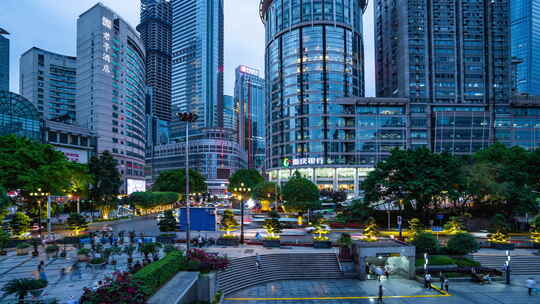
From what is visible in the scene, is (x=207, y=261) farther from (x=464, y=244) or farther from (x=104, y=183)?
(x=104, y=183)

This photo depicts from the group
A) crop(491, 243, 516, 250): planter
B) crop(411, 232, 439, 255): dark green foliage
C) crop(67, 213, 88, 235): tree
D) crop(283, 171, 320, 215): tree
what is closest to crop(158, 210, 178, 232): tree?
crop(67, 213, 88, 235): tree

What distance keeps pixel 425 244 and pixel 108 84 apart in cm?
10639

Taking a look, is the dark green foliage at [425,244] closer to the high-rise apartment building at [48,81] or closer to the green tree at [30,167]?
the green tree at [30,167]

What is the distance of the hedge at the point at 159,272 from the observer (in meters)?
16.1

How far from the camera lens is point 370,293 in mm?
23969

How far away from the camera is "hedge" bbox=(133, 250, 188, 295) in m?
16.1

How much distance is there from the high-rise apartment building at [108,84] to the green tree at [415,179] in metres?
79.3

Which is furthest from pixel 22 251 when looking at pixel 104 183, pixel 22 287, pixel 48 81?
pixel 48 81

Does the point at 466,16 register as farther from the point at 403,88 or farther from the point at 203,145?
the point at 203,145

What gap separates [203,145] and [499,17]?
141 meters

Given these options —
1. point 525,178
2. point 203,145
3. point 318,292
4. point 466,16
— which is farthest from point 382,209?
point 203,145

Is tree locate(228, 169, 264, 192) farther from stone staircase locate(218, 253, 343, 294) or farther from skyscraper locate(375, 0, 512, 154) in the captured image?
stone staircase locate(218, 253, 343, 294)

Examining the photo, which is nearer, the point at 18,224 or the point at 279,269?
the point at 279,269

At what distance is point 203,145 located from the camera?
557 feet
